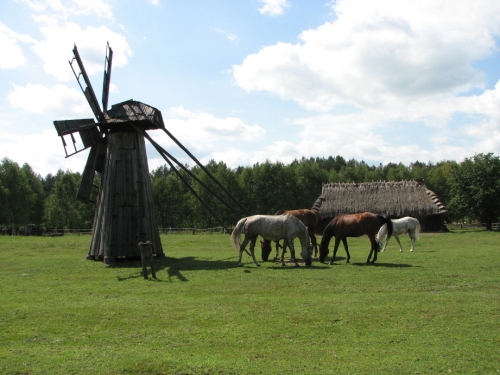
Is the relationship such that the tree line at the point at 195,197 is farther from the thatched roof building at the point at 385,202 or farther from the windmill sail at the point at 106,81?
the windmill sail at the point at 106,81

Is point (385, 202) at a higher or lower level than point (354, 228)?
higher

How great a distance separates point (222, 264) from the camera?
17531 millimetres

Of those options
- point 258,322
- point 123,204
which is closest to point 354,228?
point 258,322

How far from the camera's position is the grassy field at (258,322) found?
6492mm

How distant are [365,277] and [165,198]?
190ft

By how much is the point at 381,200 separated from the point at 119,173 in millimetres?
29753

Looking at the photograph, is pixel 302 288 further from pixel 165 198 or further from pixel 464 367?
pixel 165 198

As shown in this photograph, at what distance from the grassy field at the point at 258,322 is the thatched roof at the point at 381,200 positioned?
1070 inches

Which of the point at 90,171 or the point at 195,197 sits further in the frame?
the point at 195,197

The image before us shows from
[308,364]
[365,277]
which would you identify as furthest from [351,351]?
[365,277]

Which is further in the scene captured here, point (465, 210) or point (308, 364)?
point (465, 210)

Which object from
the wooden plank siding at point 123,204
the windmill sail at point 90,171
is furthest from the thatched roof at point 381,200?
the windmill sail at point 90,171

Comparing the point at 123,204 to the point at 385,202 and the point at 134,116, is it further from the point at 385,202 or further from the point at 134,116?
the point at 385,202

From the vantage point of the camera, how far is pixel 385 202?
42750mm
